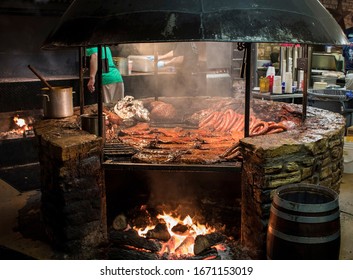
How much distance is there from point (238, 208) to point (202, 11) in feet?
8.88

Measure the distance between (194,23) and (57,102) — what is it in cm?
300

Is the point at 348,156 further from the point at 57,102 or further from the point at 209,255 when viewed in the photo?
the point at 57,102

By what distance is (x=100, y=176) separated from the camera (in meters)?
5.05

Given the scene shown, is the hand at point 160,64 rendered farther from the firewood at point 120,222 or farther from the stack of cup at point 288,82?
the firewood at point 120,222

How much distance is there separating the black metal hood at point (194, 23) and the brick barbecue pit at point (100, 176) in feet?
3.73

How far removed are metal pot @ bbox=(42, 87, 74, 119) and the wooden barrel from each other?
11.6ft

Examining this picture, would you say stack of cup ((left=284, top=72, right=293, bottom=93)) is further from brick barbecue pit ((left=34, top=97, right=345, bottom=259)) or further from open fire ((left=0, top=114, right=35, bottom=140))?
open fire ((left=0, top=114, right=35, bottom=140))

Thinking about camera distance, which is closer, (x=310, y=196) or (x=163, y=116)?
(x=310, y=196)

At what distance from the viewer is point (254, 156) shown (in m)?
4.54

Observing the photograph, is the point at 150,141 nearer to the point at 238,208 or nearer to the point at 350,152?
the point at 238,208

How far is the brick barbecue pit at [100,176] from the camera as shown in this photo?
457 centimetres

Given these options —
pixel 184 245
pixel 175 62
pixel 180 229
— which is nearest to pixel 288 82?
pixel 175 62

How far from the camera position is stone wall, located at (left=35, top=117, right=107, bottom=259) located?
4.74m

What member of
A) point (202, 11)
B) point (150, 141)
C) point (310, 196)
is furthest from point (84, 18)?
point (310, 196)
